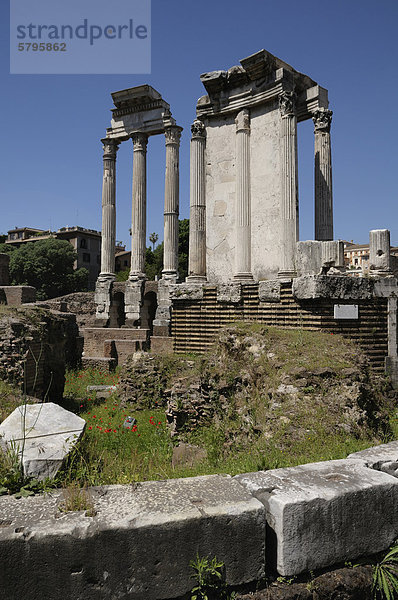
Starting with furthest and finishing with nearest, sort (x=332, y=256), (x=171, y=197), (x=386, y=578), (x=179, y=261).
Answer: (x=179, y=261) → (x=171, y=197) → (x=332, y=256) → (x=386, y=578)

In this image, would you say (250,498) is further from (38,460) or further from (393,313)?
(393,313)

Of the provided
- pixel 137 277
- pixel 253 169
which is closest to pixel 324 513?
pixel 253 169

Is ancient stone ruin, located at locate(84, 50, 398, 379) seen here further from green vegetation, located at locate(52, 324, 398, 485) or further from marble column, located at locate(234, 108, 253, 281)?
green vegetation, located at locate(52, 324, 398, 485)

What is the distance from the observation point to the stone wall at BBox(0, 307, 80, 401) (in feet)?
26.4

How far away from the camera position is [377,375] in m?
6.39

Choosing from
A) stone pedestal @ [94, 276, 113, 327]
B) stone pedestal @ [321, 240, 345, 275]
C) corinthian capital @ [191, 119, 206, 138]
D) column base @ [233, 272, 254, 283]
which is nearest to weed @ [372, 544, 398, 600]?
stone pedestal @ [321, 240, 345, 275]

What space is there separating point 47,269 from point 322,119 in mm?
38589

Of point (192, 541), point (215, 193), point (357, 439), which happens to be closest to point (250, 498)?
point (192, 541)

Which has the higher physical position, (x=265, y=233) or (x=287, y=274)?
(x=265, y=233)

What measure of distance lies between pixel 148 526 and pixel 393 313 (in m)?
6.07

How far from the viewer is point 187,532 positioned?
6.72 ft

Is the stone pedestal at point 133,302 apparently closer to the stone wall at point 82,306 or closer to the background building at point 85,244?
the stone wall at point 82,306

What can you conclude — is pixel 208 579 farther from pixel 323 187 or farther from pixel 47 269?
pixel 47 269

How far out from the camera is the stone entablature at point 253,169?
878 cm
